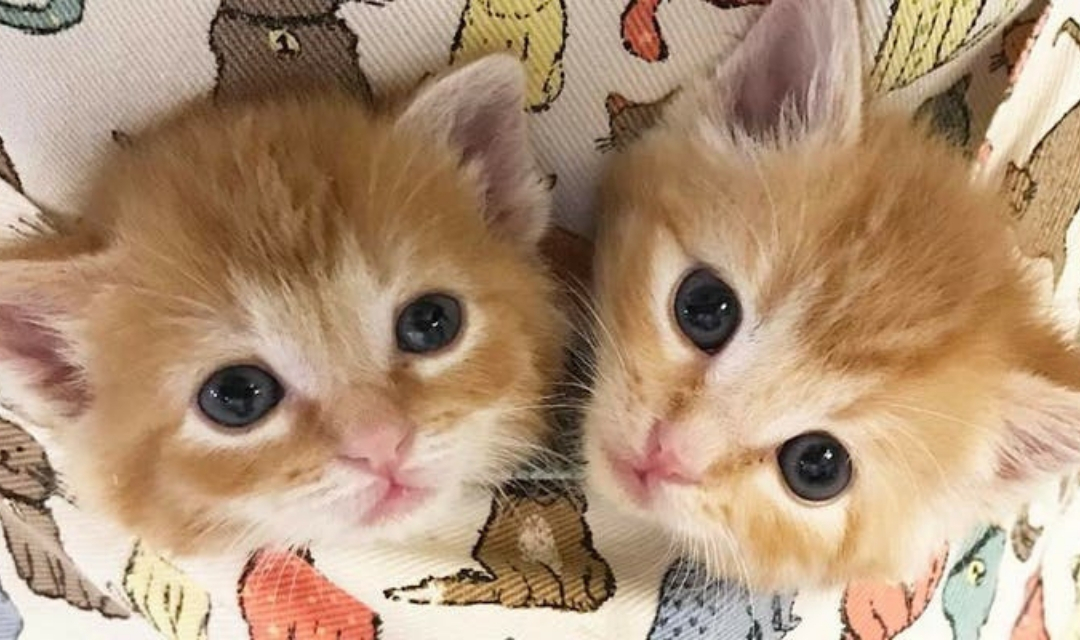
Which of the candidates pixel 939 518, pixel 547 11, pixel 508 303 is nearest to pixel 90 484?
pixel 508 303

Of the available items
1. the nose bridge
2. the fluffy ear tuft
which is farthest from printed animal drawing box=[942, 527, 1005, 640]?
the nose bridge

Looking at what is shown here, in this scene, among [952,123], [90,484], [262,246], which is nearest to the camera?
[262,246]

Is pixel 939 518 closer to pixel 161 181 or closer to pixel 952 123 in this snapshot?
pixel 952 123

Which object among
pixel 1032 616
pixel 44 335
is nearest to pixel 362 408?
pixel 44 335

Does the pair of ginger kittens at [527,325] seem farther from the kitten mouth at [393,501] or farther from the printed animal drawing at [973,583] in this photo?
the printed animal drawing at [973,583]

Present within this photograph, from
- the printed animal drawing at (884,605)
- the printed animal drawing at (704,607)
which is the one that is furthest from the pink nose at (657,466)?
the printed animal drawing at (884,605)

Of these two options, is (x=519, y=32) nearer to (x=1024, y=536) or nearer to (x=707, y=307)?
(x=707, y=307)

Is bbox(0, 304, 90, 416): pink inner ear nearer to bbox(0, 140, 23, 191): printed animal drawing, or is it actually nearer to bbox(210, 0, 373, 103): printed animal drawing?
bbox(0, 140, 23, 191): printed animal drawing
